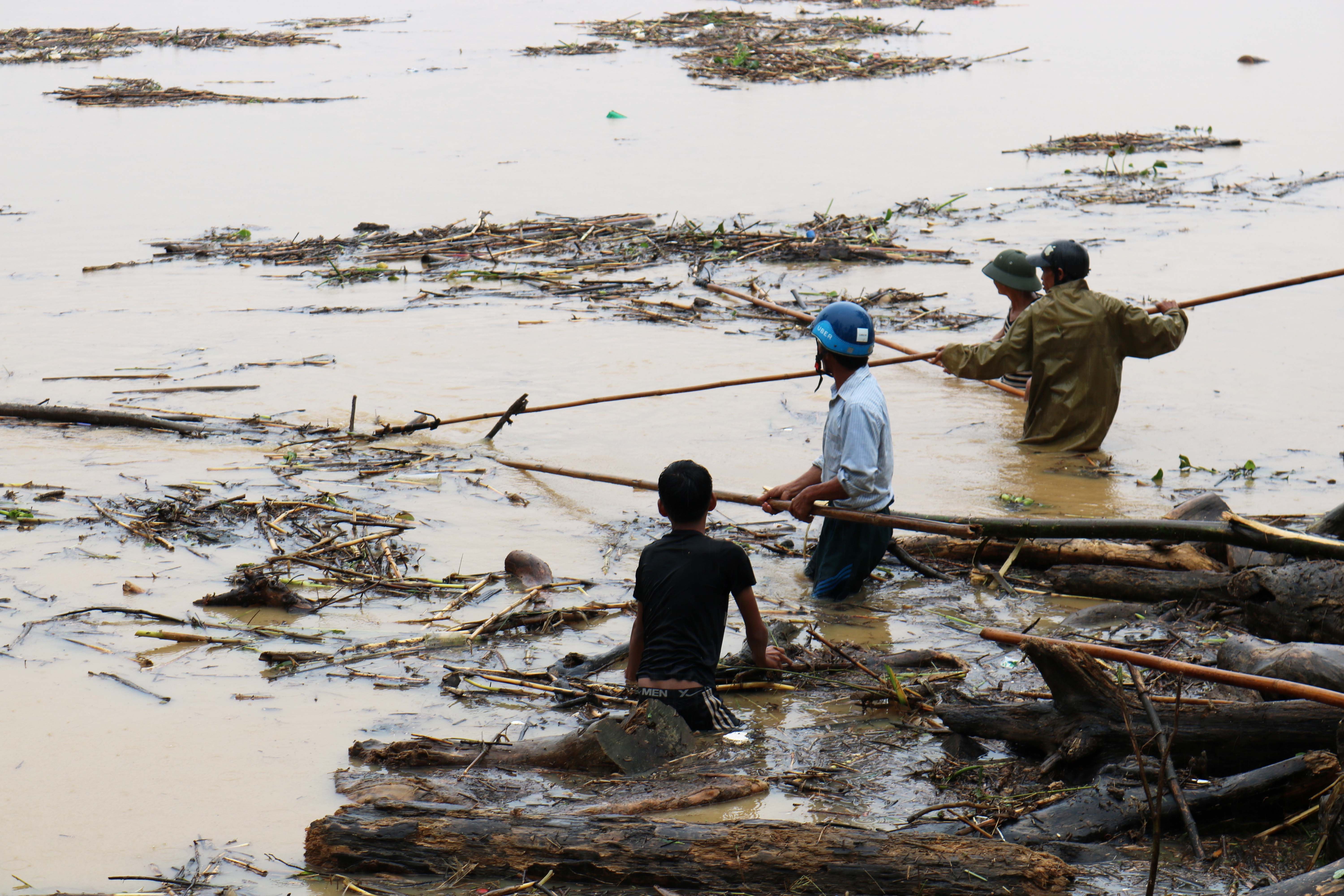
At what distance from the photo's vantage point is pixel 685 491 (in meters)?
3.82

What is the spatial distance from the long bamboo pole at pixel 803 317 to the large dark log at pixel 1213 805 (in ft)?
12.8

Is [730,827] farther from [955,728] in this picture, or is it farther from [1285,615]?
A: [1285,615]

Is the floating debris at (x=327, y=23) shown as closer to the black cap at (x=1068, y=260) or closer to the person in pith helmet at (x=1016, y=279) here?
the person in pith helmet at (x=1016, y=279)

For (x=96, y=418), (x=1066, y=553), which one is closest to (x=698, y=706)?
(x=1066, y=553)

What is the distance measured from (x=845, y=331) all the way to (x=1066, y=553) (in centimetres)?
141

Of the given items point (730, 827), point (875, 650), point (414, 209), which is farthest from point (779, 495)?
point (414, 209)

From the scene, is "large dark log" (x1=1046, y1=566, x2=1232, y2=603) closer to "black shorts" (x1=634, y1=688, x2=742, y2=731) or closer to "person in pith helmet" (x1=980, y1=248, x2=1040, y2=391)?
"black shorts" (x1=634, y1=688, x2=742, y2=731)

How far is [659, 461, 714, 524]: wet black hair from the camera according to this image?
3824mm

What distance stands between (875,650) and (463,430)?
4.04 meters

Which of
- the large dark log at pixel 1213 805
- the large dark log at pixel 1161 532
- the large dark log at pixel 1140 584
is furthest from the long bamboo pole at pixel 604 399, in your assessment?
the large dark log at pixel 1213 805

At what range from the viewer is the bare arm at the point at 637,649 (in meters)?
3.86

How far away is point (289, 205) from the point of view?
14.8 m

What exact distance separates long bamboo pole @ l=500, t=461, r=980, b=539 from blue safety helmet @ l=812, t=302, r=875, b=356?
2.04 ft

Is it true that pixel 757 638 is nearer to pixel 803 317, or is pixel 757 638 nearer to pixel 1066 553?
pixel 1066 553
